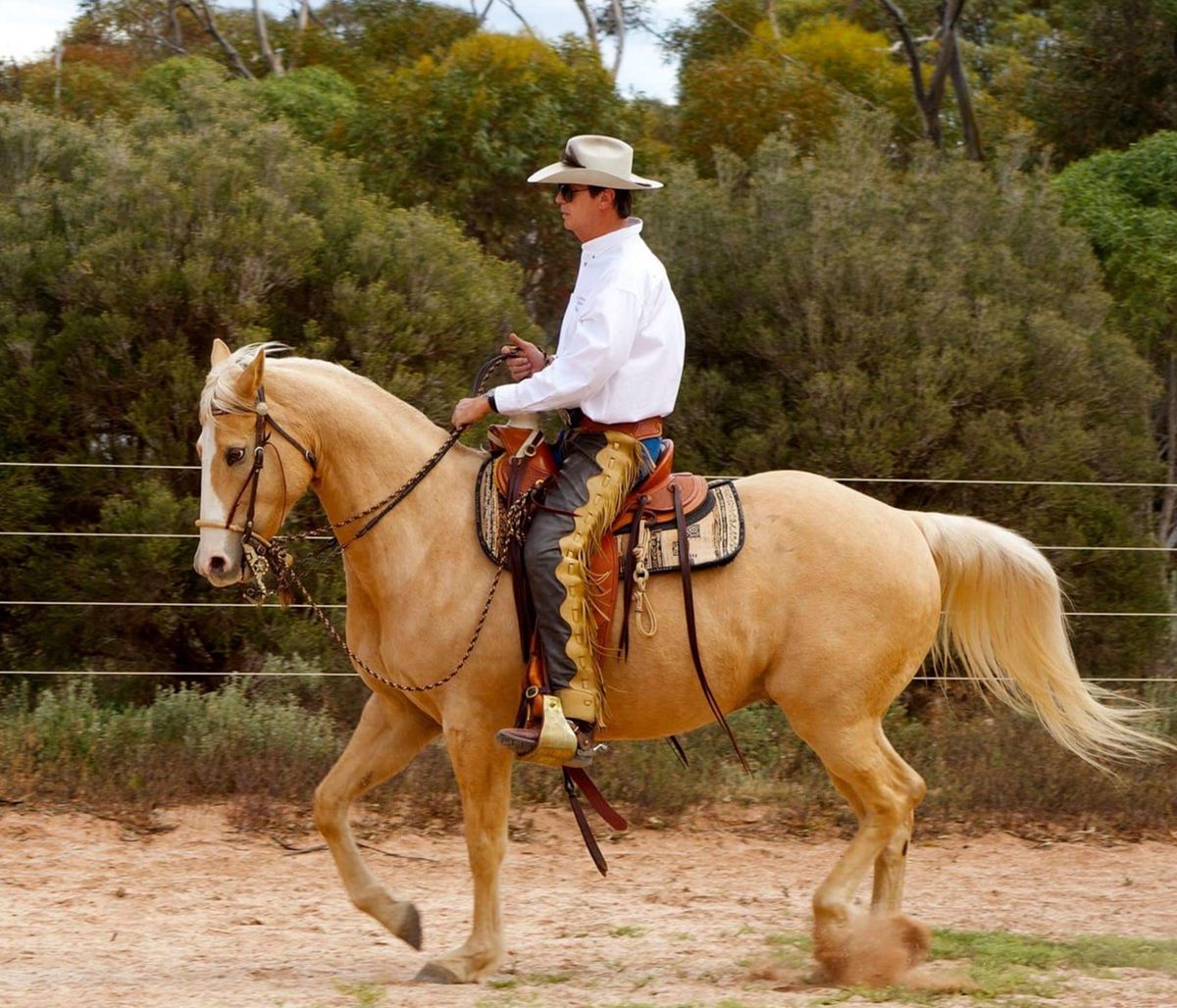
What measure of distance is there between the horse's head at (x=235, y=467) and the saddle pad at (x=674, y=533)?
2.32ft

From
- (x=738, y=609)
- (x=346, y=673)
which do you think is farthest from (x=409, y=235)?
(x=738, y=609)

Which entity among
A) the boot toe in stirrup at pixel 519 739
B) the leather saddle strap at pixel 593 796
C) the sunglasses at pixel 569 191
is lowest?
the leather saddle strap at pixel 593 796

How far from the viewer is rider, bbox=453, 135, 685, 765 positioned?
16.8 feet

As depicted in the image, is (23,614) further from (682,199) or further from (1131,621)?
(1131,621)

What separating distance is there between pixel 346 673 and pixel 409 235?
3.04m

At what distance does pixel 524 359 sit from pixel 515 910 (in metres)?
2.50

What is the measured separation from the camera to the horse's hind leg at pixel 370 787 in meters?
5.51

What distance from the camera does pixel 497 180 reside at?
14703 mm

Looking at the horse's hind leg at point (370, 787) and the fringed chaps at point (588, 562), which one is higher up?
the fringed chaps at point (588, 562)

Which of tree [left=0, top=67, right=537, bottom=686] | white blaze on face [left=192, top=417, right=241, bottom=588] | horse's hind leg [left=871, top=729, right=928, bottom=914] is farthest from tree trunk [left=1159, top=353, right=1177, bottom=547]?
white blaze on face [left=192, top=417, right=241, bottom=588]

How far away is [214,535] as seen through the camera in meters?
5.05

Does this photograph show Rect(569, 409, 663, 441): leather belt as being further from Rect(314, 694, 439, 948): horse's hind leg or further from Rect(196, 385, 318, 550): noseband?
Rect(314, 694, 439, 948): horse's hind leg

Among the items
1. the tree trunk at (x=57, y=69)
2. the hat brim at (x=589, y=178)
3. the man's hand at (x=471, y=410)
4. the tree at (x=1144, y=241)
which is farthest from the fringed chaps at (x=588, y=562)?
the tree trunk at (x=57, y=69)

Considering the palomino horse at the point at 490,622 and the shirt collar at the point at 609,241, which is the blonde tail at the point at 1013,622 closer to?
the palomino horse at the point at 490,622
